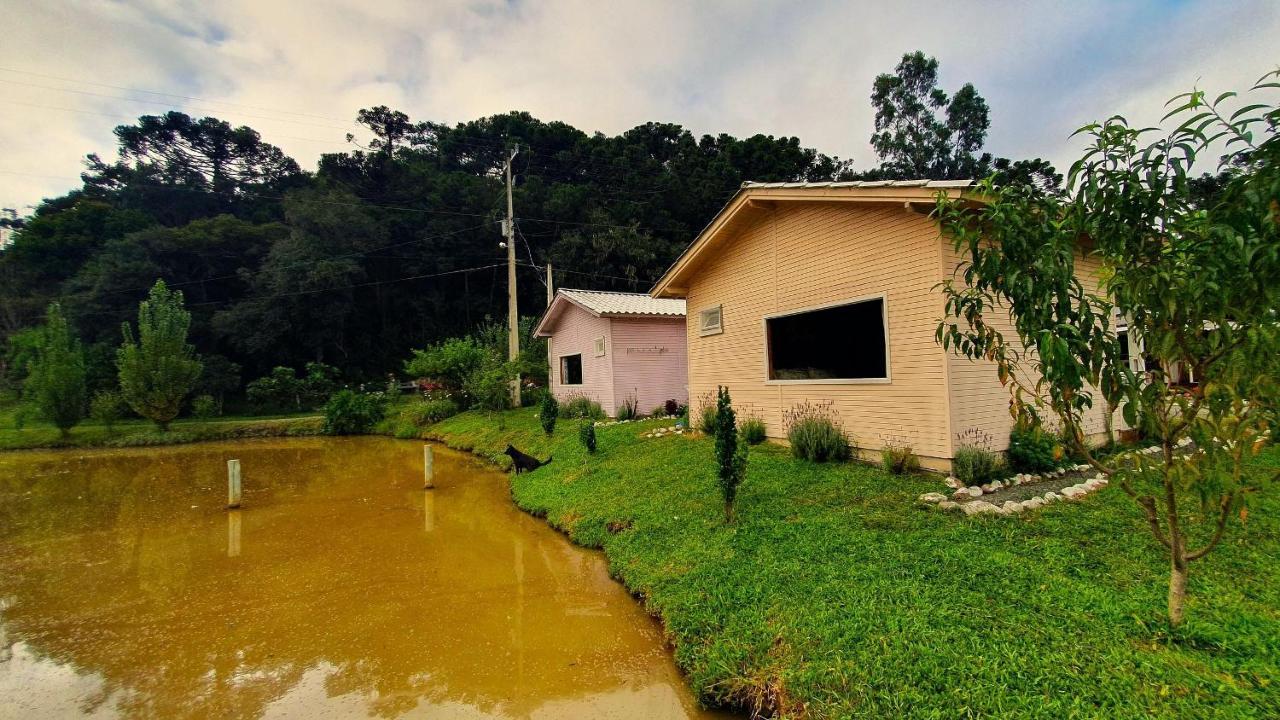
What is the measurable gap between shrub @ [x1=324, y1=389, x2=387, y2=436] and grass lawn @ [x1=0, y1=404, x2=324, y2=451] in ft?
4.34

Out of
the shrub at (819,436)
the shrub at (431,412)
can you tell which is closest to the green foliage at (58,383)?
the shrub at (431,412)

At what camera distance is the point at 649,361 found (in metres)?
15.8

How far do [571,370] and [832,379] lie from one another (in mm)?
12063

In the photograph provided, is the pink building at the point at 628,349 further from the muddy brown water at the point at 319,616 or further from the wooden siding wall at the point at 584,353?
the muddy brown water at the point at 319,616

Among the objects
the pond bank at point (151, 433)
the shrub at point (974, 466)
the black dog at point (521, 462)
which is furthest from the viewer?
the pond bank at point (151, 433)

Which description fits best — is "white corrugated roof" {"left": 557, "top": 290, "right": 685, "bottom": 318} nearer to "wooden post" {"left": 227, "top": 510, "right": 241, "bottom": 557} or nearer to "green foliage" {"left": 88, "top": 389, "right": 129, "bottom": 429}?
"wooden post" {"left": 227, "top": 510, "right": 241, "bottom": 557}

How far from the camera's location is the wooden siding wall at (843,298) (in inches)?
263

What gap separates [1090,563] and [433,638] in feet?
17.4

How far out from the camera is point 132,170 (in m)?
38.8

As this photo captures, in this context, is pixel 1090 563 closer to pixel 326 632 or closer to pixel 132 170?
pixel 326 632

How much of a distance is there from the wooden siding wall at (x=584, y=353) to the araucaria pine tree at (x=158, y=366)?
14.7 metres

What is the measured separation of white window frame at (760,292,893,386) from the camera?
23.4 ft

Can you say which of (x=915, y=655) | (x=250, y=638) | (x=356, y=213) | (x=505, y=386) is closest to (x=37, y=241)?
(x=356, y=213)

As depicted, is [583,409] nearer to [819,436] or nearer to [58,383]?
[819,436]
